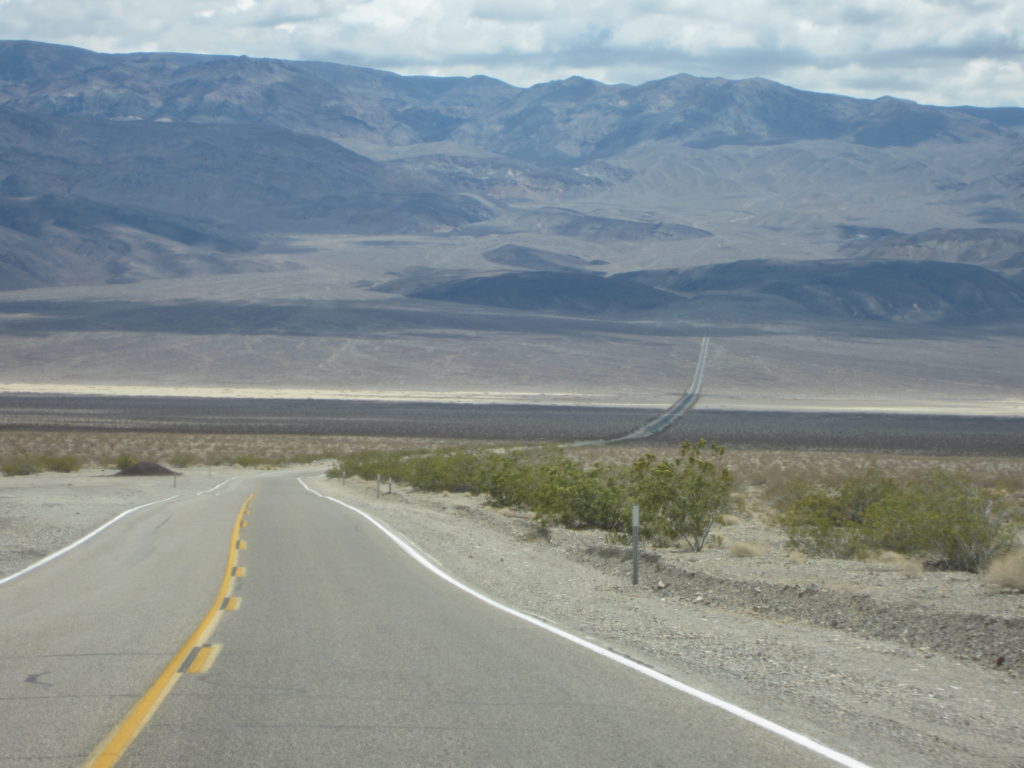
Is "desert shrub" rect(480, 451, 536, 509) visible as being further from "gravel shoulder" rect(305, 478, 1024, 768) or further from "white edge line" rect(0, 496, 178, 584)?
"white edge line" rect(0, 496, 178, 584)

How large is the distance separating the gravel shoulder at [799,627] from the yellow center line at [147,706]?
310 centimetres

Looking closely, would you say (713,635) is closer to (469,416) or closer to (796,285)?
(469,416)

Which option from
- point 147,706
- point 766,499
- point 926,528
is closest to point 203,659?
point 147,706

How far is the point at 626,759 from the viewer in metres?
5.89

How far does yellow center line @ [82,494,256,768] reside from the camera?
583 cm

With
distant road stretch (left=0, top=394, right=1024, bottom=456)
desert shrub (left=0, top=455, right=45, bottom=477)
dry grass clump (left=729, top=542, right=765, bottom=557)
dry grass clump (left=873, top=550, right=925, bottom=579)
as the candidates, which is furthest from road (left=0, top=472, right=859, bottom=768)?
distant road stretch (left=0, top=394, right=1024, bottom=456)

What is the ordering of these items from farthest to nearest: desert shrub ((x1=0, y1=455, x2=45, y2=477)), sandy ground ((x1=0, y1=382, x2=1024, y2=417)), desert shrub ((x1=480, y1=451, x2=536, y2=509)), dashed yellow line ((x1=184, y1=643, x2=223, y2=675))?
sandy ground ((x1=0, y1=382, x2=1024, y2=417))
desert shrub ((x1=0, y1=455, x2=45, y2=477))
desert shrub ((x1=480, y1=451, x2=536, y2=509))
dashed yellow line ((x1=184, y1=643, x2=223, y2=675))

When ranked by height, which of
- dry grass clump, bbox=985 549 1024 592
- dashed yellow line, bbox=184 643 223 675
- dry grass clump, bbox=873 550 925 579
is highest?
dry grass clump, bbox=985 549 1024 592

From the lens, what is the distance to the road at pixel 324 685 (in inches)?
236

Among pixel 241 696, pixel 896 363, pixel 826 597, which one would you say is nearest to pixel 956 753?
pixel 241 696

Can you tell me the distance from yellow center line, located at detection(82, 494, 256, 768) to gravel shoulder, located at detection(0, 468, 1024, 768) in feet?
10.2

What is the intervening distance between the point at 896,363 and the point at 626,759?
11996 cm

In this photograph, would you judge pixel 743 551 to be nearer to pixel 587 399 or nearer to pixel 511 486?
pixel 511 486

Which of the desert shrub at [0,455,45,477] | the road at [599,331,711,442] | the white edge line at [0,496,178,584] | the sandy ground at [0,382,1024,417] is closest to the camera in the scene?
the white edge line at [0,496,178,584]
